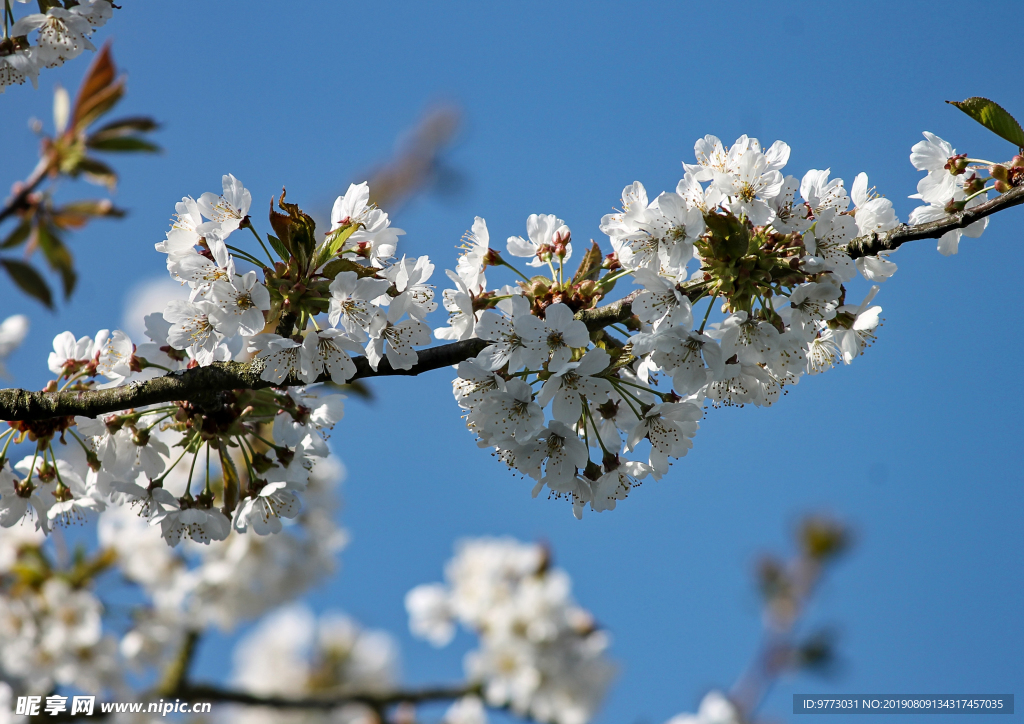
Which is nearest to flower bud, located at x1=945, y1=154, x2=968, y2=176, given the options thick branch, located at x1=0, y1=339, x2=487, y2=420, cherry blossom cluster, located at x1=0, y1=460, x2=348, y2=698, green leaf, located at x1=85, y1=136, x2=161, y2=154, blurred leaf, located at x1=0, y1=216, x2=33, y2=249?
thick branch, located at x1=0, y1=339, x2=487, y2=420

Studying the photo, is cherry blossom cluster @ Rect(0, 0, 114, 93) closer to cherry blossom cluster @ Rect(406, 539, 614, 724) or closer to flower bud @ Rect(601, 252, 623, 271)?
flower bud @ Rect(601, 252, 623, 271)

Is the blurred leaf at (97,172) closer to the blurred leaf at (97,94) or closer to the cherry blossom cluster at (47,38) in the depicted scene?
the blurred leaf at (97,94)

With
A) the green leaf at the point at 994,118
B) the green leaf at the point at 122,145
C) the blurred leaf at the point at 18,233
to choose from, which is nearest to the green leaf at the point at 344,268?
the green leaf at the point at 122,145

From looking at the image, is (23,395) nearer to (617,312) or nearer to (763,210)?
(617,312)

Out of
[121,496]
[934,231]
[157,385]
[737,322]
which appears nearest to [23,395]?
[157,385]

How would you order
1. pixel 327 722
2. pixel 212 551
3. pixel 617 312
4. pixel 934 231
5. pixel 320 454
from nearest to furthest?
pixel 934 231 < pixel 617 312 < pixel 320 454 < pixel 212 551 < pixel 327 722

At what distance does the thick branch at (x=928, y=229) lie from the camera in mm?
2057

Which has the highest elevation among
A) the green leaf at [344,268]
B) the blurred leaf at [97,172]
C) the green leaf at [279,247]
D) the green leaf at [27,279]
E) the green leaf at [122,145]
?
the green leaf at [122,145]

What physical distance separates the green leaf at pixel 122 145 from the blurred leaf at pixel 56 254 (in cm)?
44

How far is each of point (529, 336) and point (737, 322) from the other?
1.99 ft

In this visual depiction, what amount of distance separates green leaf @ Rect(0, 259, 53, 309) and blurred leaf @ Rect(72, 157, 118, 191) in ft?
1.63

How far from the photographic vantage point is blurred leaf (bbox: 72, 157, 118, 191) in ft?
11.3

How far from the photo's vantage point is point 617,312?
7.34 ft

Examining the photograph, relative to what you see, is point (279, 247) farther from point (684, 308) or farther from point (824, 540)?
point (824, 540)
